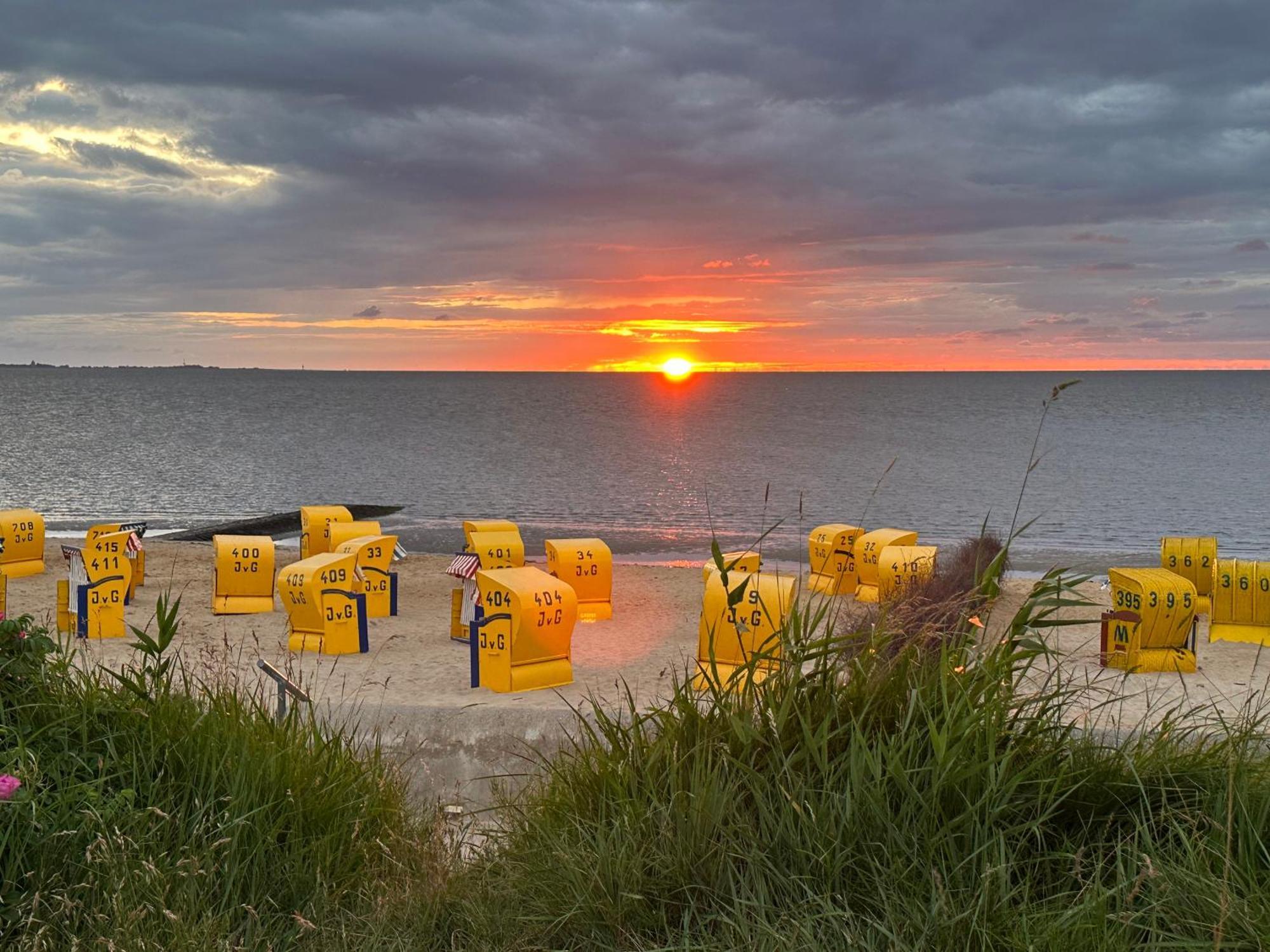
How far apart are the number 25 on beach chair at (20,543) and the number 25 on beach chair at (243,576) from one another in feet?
19.2

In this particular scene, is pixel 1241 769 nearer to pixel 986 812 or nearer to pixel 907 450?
pixel 986 812

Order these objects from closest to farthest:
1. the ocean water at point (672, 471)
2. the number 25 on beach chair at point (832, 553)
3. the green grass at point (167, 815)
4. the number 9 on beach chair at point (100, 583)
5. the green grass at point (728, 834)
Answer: the green grass at point (728, 834) → the green grass at point (167, 815) → the number 9 on beach chair at point (100, 583) → the number 25 on beach chair at point (832, 553) → the ocean water at point (672, 471)

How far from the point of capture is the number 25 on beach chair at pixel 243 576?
17062mm

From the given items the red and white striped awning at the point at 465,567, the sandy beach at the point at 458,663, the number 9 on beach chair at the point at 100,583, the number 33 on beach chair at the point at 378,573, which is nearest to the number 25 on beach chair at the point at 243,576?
the sandy beach at the point at 458,663

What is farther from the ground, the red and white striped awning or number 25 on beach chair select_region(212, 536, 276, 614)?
the red and white striped awning

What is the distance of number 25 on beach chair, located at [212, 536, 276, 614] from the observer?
672 inches

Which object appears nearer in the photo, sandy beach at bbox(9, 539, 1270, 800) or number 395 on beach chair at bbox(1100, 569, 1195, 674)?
sandy beach at bbox(9, 539, 1270, 800)

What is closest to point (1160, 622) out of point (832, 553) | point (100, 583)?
point (832, 553)

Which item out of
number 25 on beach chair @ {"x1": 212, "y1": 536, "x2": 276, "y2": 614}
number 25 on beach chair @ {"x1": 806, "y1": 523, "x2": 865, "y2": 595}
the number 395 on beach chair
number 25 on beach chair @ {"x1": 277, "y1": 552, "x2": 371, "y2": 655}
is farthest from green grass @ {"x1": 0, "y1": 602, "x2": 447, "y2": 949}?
number 25 on beach chair @ {"x1": 806, "y1": 523, "x2": 865, "y2": 595}

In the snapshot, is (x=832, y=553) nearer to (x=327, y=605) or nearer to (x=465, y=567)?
(x=465, y=567)

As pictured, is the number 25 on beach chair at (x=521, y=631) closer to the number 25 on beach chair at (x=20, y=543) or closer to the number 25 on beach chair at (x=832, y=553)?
the number 25 on beach chair at (x=832, y=553)

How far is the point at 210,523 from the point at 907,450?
55.2m

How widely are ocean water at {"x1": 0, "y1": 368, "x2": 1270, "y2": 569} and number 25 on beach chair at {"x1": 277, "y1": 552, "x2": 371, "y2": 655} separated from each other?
6.36 metres

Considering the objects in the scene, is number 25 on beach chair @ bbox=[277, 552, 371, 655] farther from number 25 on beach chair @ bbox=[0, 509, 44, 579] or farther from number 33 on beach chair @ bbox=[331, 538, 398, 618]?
number 25 on beach chair @ bbox=[0, 509, 44, 579]
